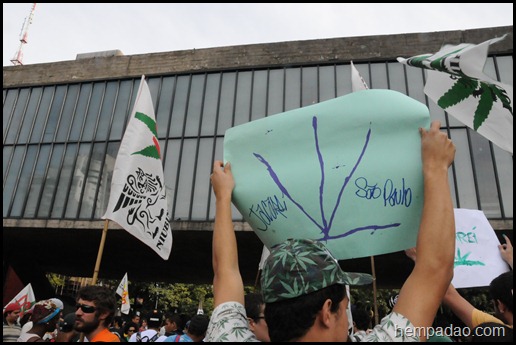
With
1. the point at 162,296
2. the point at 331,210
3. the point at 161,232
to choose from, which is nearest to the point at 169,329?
the point at 161,232

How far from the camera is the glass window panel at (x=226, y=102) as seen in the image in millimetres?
15484

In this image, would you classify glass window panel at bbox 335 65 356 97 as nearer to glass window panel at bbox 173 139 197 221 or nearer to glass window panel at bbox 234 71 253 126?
glass window panel at bbox 234 71 253 126

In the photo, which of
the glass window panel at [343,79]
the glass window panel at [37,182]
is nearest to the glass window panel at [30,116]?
the glass window panel at [37,182]

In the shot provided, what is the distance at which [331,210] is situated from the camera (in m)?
1.68

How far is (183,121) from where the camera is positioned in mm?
15961

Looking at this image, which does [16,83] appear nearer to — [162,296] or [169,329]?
[169,329]

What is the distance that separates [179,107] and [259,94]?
3239mm

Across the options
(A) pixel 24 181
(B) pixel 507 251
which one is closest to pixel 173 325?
(B) pixel 507 251

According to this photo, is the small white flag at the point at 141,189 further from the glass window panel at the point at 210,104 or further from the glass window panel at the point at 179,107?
the glass window panel at the point at 179,107

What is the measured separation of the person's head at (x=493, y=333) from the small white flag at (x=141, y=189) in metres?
3.68

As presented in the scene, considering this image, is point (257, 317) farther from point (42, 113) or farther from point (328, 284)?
point (42, 113)

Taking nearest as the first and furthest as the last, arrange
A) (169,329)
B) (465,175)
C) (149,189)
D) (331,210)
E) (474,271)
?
1. (331,210)
2. (474,271)
3. (149,189)
4. (169,329)
5. (465,175)

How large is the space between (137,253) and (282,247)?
18.0 metres

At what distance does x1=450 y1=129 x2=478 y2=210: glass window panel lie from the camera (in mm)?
13250
